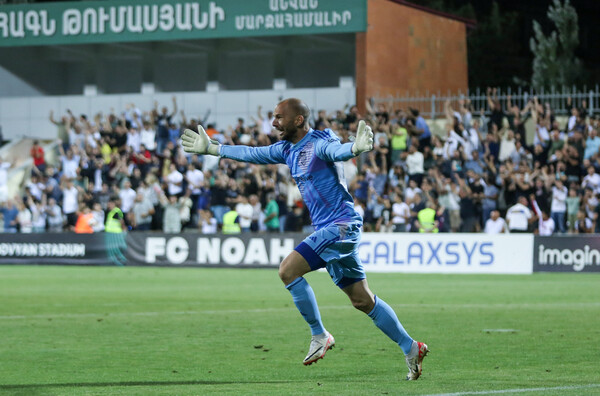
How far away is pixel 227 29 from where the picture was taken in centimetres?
3838

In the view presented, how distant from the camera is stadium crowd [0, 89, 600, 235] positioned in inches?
1075

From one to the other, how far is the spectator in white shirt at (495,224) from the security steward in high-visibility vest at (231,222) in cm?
676

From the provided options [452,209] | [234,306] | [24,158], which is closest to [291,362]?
[234,306]

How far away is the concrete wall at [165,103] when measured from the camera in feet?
123

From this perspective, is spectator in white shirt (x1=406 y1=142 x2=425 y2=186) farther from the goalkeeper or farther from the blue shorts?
the blue shorts

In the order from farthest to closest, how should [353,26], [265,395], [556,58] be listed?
1. [556,58]
2. [353,26]
3. [265,395]

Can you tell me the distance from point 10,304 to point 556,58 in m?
44.5

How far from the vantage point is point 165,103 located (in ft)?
132

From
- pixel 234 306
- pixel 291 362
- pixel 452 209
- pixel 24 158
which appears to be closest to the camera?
pixel 291 362

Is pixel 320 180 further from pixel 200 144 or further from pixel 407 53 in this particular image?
pixel 407 53

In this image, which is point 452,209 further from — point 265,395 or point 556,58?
point 556,58

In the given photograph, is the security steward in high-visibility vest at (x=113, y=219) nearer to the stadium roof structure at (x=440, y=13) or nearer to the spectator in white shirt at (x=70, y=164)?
the spectator in white shirt at (x=70, y=164)

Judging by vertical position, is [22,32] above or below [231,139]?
above

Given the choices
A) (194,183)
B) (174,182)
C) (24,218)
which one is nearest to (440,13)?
(194,183)
